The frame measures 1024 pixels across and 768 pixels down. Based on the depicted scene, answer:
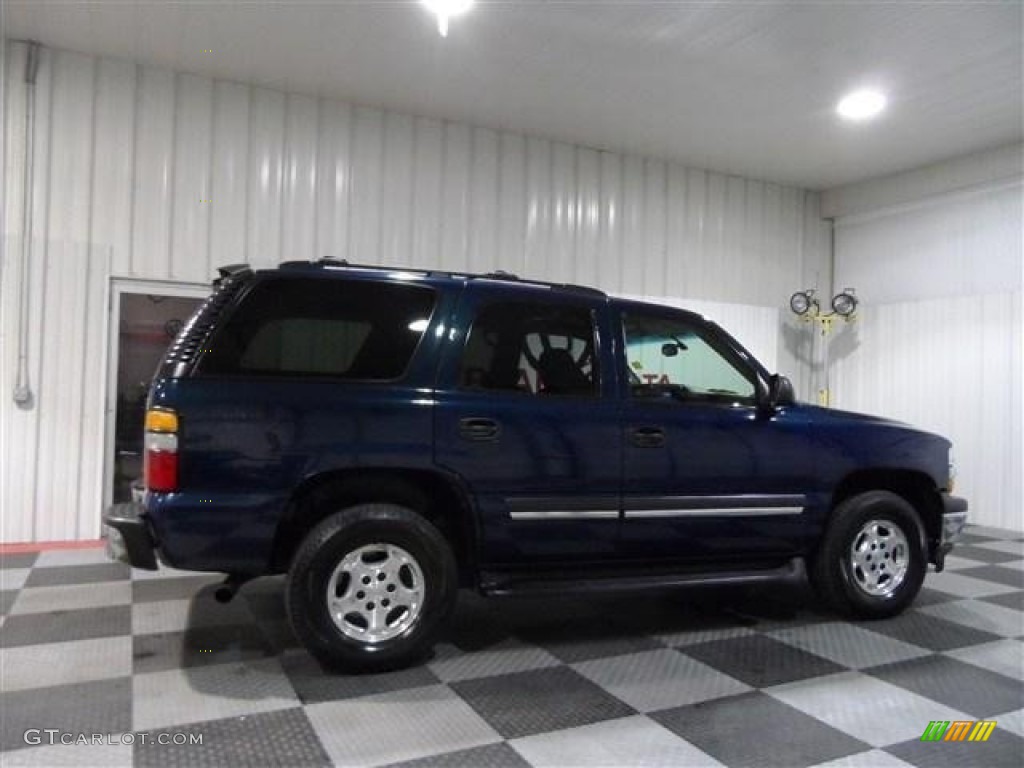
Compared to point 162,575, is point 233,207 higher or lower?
higher

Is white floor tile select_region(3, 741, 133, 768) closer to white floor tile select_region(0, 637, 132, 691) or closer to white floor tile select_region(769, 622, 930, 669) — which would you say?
white floor tile select_region(0, 637, 132, 691)

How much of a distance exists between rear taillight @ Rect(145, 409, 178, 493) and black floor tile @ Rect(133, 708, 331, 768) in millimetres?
946

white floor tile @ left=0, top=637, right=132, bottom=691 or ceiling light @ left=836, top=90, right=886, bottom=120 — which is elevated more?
ceiling light @ left=836, top=90, right=886, bottom=120

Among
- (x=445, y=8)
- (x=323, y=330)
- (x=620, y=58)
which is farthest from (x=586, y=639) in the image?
(x=620, y=58)

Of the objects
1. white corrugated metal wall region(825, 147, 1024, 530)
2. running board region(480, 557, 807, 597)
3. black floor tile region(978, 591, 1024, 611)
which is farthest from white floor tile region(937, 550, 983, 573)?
running board region(480, 557, 807, 597)

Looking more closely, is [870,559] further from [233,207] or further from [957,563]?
[233,207]

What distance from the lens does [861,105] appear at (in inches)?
264

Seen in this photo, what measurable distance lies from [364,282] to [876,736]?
2.87 meters

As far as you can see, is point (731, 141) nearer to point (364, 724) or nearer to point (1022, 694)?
point (1022, 694)

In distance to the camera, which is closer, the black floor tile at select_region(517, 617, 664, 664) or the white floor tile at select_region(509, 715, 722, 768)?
the white floor tile at select_region(509, 715, 722, 768)

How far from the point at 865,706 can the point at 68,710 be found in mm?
3267

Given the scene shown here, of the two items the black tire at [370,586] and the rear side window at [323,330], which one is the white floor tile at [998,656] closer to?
the black tire at [370,586]

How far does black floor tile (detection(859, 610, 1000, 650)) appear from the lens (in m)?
3.99

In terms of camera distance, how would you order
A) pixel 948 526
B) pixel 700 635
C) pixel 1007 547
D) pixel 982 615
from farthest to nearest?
pixel 1007 547, pixel 982 615, pixel 948 526, pixel 700 635
